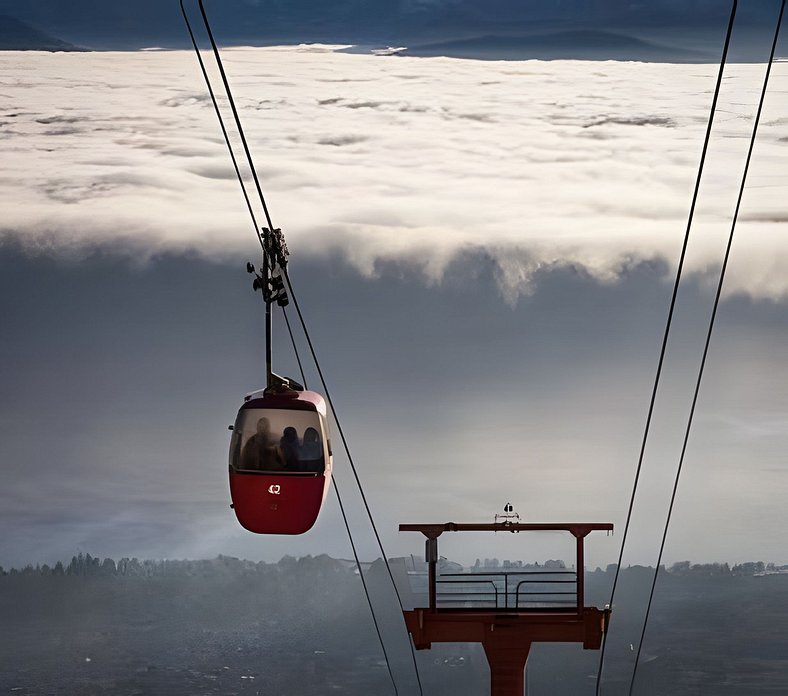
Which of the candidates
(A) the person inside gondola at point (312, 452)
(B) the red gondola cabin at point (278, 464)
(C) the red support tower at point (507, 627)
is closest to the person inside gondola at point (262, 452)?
(B) the red gondola cabin at point (278, 464)

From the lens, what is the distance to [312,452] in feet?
57.7

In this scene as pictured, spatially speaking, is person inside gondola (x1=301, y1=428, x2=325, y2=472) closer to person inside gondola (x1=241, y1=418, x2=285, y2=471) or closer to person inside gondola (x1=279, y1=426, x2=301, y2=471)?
person inside gondola (x1=279, y1=426, x2=301, y2=471)

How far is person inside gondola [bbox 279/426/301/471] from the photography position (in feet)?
57.4

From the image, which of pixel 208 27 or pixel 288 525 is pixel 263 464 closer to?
pixel 288 525

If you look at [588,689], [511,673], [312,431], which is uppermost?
[588,689]

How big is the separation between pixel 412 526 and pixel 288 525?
7695 mm

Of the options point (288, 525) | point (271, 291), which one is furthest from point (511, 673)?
point (271, 291)

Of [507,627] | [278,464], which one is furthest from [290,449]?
[507,627]

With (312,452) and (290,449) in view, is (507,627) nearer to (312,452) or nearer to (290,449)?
(312,452)

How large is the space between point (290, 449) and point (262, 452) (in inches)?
13.5

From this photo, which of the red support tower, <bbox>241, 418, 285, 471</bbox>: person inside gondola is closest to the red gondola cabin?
<bbox>241, 418, 285, 471</bbox>: person inside gondola

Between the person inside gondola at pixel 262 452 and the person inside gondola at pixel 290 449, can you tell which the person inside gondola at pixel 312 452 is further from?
the person inside gondola at pixel 262 452

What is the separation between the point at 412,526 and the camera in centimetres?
2483

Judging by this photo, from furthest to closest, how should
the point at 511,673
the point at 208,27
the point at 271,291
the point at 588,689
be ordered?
the point at 588,689 → the point at 511,673 → the point at 271,291 → the point at 208,27
